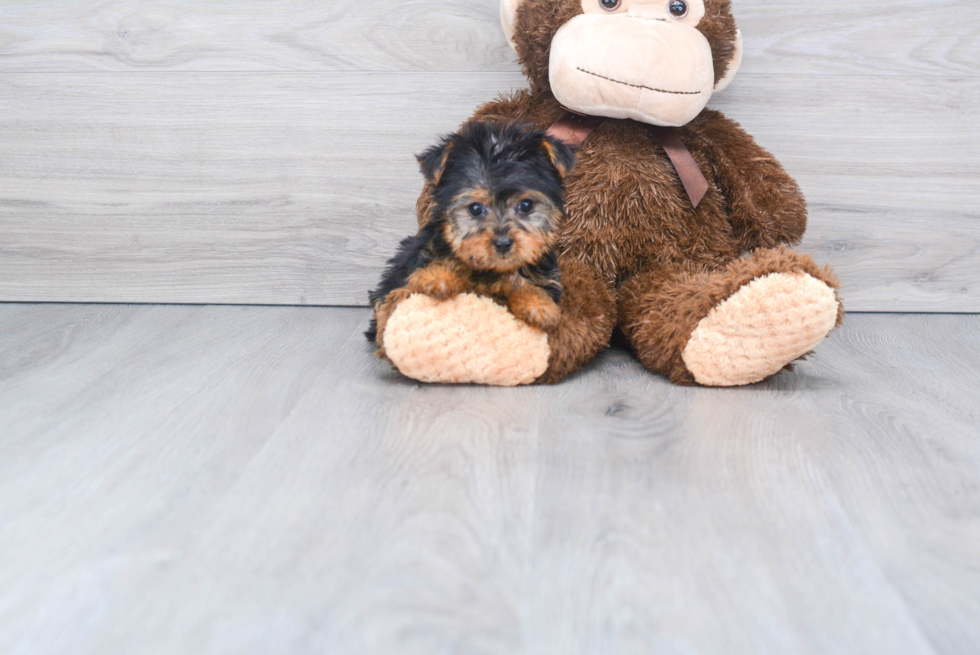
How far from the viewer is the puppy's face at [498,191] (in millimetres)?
1106

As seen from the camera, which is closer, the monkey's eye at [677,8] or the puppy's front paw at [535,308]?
the puppy's front paw at [535,308]

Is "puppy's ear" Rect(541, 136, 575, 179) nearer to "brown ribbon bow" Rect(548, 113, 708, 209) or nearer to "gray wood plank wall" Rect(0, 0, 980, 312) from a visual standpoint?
"brown ribbon bow" Rect(548, 113, 708, 209)

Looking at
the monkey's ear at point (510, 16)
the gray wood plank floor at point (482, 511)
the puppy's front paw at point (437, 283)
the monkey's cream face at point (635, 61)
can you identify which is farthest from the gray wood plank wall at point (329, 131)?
the puppy's front paw at point (437, 283)

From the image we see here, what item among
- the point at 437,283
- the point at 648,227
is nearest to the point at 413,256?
the point at 437,283

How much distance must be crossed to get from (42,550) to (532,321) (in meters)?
0.68

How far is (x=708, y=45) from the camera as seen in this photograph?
4.29 ft

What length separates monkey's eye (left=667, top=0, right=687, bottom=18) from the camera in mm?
1299

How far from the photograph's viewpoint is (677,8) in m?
1.30

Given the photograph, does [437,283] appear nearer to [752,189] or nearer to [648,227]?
[648,227]

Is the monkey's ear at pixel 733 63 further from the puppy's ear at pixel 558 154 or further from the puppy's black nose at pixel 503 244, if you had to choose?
the puppy's black nose at pixel 503 244

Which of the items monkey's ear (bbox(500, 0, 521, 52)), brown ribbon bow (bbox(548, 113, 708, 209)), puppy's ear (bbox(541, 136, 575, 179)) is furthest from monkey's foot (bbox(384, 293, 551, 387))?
monkey's ear (bbox(500, 0, 521, 52))

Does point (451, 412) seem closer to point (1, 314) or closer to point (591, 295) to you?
point (591, 295)

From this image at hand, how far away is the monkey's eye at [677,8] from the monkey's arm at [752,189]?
0.20m

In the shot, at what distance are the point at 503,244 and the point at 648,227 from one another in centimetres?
37
